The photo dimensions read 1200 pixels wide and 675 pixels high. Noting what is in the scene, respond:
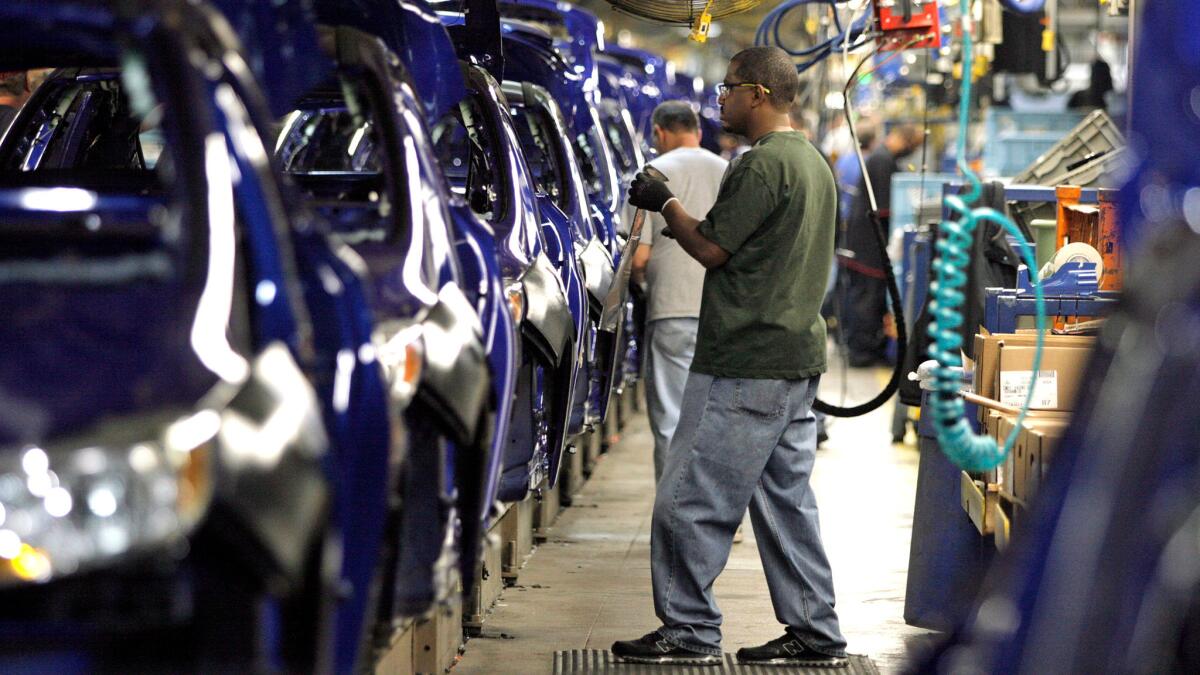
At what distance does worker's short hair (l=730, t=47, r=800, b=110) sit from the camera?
6074 millimetres

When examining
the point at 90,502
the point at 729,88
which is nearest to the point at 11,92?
the point at 729,88

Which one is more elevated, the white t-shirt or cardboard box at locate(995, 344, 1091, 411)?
cardboard box at locate(995, 344, 1091, 411)

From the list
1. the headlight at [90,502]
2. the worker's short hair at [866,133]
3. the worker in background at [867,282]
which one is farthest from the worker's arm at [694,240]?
the worker's short hair at [866,133]

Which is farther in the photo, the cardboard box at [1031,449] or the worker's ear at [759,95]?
the worker's ear at [759,95]

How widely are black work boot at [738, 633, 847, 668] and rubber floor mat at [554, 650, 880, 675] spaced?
A: 0.02 metres

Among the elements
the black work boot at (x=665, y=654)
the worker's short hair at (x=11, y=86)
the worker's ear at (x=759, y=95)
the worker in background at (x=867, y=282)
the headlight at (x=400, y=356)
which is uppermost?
the worker's ear at (x=759, y=95)

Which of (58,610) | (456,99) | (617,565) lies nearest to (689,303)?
(617,565)

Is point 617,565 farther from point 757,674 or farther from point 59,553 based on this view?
point 59,553

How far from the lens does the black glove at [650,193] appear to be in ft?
20.1

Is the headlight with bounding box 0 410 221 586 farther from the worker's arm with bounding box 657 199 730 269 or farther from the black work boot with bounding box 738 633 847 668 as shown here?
the black work boot with bounding box 738 633 847 668

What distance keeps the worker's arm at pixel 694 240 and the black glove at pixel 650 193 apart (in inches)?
4.3

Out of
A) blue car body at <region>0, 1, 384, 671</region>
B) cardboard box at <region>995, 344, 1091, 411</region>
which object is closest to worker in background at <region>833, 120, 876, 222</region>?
cardboard box at <region>995, 344, 1091, 411</region>

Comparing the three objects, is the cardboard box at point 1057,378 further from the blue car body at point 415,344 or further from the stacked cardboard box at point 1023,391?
the blue car body at point 415,344

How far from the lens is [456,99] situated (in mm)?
5227
